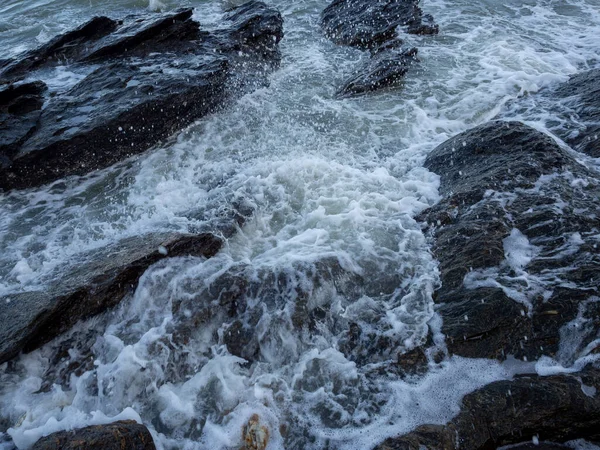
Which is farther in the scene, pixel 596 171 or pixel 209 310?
pixel 596 171

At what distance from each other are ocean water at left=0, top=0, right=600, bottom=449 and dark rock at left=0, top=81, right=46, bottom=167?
75cm

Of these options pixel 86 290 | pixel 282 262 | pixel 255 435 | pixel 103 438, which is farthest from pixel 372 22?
pixel 103 438

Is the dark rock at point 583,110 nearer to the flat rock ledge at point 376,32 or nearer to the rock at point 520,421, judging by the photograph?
the flat rock ledge at point 376,32

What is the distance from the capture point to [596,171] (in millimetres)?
6008

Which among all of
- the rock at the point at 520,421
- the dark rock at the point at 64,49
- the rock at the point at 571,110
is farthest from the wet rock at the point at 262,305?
the dark rock at the point at 64,49

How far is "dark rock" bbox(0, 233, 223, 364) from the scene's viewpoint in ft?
15.2

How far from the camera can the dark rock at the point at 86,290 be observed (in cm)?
463

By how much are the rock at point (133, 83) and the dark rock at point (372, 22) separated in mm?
1648

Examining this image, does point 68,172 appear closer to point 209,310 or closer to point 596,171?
point 209,310

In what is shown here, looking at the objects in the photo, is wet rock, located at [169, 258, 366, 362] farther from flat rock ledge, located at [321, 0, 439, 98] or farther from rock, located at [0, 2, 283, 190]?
flat rock ledge, located at [321, 0, 439, 98]

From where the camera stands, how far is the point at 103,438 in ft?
11.5

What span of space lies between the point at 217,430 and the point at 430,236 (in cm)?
323

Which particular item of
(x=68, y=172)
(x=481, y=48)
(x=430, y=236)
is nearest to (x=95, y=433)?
(x=430, y=236)

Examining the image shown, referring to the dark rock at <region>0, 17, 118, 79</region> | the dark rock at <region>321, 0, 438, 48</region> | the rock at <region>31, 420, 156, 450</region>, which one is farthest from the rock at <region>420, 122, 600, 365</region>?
the dark rock at <region>0, 17, 118, 79</region>
